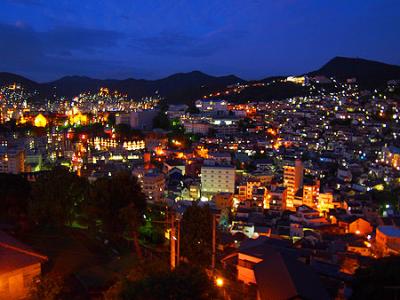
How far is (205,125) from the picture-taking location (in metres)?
28.7

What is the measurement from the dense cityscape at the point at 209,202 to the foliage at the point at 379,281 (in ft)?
0.10

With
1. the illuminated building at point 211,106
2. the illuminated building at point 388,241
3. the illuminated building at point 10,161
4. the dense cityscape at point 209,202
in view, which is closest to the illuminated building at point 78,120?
the dense cityscape at point 209,202

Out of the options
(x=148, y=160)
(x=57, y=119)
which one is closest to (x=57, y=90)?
(x=57, y=119)

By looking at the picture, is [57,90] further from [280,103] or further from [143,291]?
[143,291]

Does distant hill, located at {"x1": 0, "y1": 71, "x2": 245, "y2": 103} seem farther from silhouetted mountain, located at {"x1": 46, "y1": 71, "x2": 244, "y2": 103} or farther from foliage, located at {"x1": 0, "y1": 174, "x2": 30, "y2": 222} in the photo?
foliage, located at {"x1": 0, "y1": 174, "x2": 30, "y2": 222}

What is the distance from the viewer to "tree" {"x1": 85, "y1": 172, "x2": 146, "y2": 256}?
7.54 m

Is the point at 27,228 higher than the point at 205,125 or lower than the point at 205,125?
lower

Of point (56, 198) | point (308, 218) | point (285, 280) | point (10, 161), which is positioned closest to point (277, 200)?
point (308, 218)

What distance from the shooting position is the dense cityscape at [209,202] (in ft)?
17.6

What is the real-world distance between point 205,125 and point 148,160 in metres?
7.73

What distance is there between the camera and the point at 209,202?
1502 centimetres

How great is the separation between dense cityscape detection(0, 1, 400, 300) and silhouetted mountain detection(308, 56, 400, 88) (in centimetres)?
868

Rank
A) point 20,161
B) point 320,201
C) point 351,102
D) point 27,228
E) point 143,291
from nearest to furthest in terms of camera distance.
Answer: point 143,291, point 27,228, point 320,201, point 20,161, point 351,102

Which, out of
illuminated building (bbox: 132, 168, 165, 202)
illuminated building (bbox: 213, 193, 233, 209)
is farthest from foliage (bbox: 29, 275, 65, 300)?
illuminated building (bbox: 213, 193, 233, 209)
